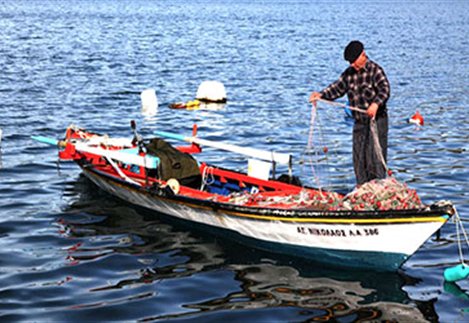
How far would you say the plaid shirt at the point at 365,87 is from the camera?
12.4 meters

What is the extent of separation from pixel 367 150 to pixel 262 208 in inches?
79.8

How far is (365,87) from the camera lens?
1263 centimetres

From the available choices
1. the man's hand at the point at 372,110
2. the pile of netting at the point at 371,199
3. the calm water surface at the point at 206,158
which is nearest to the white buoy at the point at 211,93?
the calm water surface at the point at 206,158

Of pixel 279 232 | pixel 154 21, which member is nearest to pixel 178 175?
pixel 279 232

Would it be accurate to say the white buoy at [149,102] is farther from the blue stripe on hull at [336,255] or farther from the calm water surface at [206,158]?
the blue stripe on hull at [336,255]

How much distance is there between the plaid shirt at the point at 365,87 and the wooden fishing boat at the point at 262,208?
1.59 m

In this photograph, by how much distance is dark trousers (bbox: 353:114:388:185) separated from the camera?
12.7 m

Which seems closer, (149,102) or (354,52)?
(354,52)

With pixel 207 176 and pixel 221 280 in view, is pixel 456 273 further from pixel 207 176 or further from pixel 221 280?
pixel 207 176

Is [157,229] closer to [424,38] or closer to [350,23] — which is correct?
[424,38]

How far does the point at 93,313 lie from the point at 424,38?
52.3 metres

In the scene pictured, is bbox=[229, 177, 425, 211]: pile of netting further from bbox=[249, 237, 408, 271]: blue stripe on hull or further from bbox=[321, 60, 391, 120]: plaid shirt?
bbox=[321, 60, 391, 120]: plaid shirt

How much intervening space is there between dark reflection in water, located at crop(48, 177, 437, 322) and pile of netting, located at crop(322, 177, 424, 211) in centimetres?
109

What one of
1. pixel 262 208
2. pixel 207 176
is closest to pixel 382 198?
pixel 262 208
